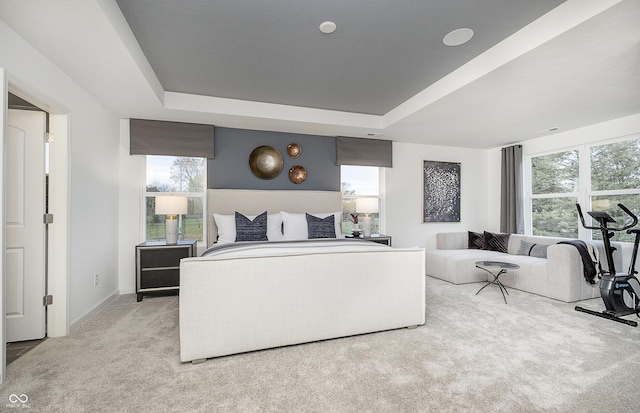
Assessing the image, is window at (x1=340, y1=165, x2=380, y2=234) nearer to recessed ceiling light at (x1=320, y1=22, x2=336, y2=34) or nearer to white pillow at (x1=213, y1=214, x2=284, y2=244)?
white pillow at (x1=213, y1=214, x2=284, y2=244)

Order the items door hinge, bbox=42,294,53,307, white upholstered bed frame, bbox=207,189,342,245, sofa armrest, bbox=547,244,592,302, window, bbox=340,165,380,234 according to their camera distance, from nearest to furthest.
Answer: door hinge, bbox=42,294,53,307, sofa armrest, bbox=547,244,592,302, white upholstered bed frame, bbox=207,189,342,245, window, bbox=340,165,380,234

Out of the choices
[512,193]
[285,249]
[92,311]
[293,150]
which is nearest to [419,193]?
[512,193]

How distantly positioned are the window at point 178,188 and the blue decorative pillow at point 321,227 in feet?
Result: 5.36

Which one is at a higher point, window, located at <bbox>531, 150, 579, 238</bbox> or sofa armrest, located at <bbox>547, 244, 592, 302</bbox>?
window, located at <bbox>531, 150, 579, 238</bbox>

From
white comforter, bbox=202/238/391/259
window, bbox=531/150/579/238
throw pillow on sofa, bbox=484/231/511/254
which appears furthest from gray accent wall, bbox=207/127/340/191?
window, bbox=531/150/579/238

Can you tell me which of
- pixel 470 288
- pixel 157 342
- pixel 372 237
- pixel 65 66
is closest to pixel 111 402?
pixel 157 342

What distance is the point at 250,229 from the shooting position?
4035 millimetres

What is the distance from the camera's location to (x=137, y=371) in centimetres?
205

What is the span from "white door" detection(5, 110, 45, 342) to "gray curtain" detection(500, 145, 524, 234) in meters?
Result: 6.68

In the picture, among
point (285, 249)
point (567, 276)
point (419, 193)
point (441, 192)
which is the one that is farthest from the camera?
point (441, 192)

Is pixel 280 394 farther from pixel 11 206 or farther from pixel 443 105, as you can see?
pixel 443 105

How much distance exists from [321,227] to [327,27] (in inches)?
101

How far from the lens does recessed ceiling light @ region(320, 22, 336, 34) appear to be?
2.37 m

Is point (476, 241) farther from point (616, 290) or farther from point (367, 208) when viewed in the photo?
point (616, 290)
